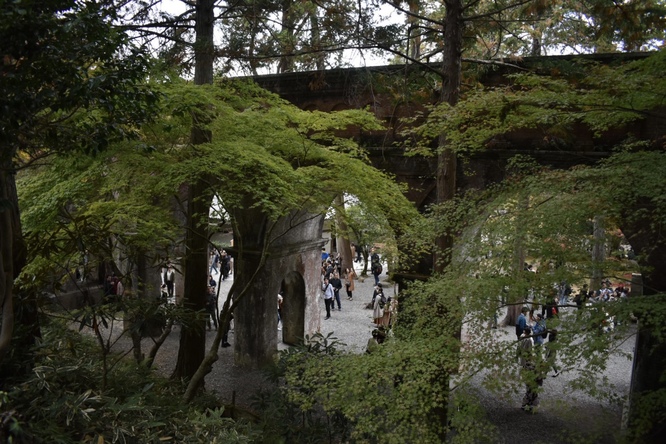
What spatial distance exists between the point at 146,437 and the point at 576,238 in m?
4.37

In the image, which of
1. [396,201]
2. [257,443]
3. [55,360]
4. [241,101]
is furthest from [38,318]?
[396,201]

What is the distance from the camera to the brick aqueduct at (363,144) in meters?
8.10

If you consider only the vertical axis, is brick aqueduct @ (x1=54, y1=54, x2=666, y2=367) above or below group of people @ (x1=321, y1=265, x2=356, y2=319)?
above

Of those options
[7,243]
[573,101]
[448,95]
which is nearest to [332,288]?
[448,95]

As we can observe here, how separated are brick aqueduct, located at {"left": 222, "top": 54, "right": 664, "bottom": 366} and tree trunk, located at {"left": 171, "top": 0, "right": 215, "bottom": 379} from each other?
1.64 metres

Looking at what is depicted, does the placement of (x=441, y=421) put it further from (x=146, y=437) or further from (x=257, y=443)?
(x=146, y=437)

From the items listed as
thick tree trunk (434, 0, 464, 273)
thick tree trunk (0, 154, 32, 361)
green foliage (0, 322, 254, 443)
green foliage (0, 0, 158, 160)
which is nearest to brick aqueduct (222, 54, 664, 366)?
thick tree trunk (434, 0, 464, 273)

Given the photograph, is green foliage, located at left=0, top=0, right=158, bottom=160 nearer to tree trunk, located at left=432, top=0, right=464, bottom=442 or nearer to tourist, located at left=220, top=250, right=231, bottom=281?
tourist, located at left=220, top=250, right=231, bottom=281

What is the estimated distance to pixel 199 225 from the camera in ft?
24.6

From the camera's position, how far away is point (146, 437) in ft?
13.5

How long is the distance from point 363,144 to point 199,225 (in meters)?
3.74

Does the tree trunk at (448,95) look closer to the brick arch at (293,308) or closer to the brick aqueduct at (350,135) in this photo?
the brick aqueduct at (350,135)

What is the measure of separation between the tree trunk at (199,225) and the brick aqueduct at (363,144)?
1.64 metres

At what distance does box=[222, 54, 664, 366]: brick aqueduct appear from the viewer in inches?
319
